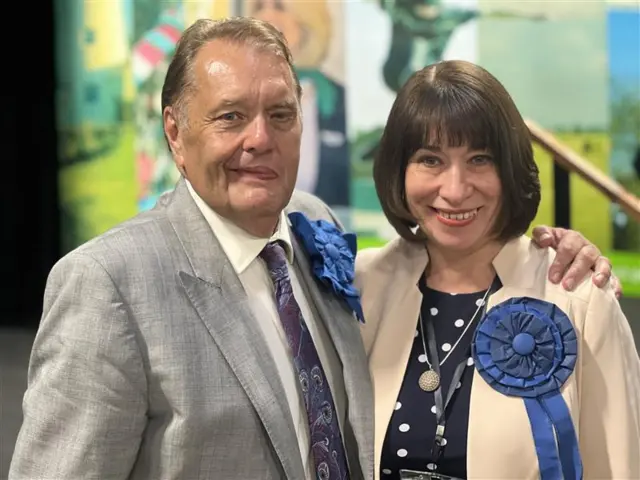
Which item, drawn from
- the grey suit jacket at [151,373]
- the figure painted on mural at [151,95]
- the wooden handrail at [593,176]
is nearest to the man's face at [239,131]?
the grey suit jacket at [151,373]

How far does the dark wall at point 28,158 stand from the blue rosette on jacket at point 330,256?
4472 millimetres

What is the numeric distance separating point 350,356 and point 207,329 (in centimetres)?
41

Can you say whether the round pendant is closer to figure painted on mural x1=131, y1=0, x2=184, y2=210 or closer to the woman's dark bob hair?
the woman's dark bob hair

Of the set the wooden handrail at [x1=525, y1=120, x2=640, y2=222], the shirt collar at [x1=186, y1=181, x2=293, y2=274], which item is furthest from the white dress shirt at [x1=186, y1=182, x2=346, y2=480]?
the wooden handrail at [x1=525, y1=120, x2=640, y2=222]

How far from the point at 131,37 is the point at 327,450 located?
4696mm

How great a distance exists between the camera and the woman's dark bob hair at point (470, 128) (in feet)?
6.87

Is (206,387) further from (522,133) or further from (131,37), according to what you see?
(131,37)

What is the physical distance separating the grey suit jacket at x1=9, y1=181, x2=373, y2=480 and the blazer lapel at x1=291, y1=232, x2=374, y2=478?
0.24 m

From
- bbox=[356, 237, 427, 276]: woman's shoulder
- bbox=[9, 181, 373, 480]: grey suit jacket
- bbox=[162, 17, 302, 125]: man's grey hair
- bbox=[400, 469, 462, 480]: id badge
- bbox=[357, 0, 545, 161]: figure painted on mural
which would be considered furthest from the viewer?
bbox=[357, 0, 545, 161]: figure painted on mural

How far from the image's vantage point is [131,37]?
20.1 feet

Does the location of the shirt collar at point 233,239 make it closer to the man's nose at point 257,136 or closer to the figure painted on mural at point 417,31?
the man's nose at point 257,136

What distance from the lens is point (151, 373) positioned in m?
1.75

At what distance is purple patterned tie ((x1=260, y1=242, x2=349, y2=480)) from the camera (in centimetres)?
193

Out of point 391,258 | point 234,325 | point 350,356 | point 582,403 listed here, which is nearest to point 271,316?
point 234,325
